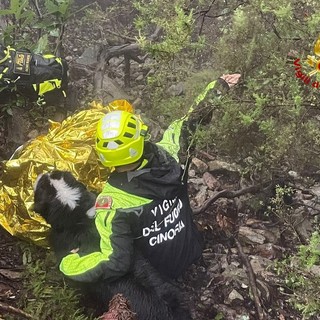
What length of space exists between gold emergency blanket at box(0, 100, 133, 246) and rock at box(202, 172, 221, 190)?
1.05 metres

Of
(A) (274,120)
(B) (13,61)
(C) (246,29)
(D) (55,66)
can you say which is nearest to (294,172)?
(A) (274,120)

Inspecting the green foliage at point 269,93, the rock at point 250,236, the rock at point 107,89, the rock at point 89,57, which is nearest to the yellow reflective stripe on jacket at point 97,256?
the green foliage at point 269,93

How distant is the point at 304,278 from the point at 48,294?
1.87m

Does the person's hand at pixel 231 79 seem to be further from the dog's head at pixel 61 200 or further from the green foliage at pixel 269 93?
the dog's head at pixel 61 200

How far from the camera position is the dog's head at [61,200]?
3.76m

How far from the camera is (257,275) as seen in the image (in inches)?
157

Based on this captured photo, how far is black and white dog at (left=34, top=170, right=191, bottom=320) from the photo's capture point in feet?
11.2

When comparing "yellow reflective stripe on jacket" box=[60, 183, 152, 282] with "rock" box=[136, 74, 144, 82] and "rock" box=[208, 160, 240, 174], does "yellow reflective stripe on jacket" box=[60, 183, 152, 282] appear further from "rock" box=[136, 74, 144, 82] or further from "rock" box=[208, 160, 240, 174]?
"rock" box=[136, 74, 144, 82]

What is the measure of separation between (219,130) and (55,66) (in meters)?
1.71

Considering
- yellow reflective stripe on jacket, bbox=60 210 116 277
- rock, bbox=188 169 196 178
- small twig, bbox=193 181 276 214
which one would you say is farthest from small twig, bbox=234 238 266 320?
yellow reflective stripe on jacket, bbox=60 210 116 277

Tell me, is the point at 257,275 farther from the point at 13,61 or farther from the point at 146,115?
the point at 13,61

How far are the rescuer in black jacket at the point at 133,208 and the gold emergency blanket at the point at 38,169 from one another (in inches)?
26.0

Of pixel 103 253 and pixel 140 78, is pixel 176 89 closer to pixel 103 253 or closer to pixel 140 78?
pixel 140 78

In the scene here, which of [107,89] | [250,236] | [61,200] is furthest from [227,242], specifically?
[107,89]
